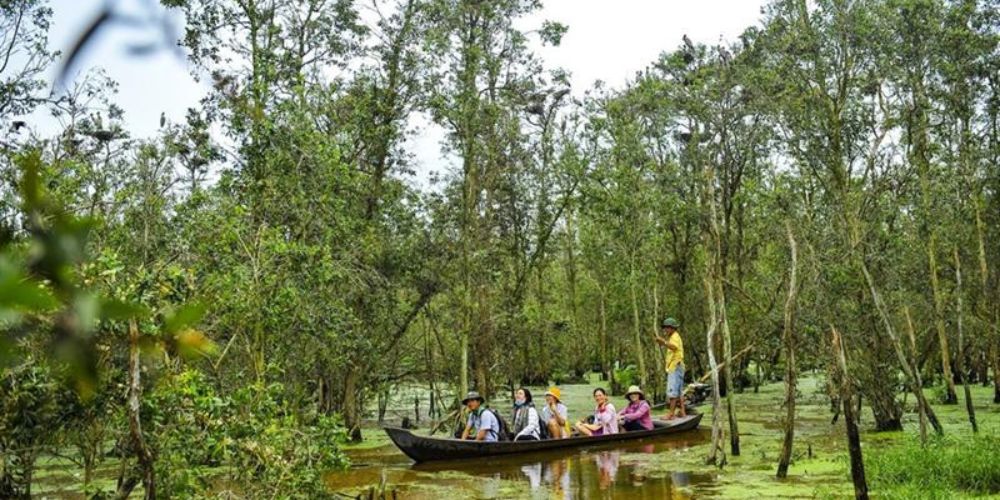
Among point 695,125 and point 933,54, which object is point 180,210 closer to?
point 695,125

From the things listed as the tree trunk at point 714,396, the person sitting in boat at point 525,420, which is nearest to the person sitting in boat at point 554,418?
the person sitting in boat at point 525,420

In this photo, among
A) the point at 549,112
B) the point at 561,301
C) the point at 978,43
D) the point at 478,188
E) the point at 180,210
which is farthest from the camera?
the point at 561,301

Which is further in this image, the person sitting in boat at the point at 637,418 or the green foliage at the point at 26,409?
the person sitting in boat at the point at 637,418

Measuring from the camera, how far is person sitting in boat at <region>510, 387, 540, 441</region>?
41.6ft

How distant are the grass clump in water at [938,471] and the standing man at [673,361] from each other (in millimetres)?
4701

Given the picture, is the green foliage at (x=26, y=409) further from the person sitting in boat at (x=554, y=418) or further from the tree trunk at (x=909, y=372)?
the tree trunk at (x=909, y=372)

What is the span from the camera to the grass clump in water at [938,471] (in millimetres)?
7535

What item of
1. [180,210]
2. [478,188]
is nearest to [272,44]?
[180,210]

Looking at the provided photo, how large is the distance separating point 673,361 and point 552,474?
3.97 meters

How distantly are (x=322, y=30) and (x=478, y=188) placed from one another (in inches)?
179

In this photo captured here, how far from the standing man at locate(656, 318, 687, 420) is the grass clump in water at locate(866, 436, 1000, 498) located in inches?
185

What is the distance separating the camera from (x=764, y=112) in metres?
15.7

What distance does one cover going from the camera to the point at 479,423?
1270 centimetres

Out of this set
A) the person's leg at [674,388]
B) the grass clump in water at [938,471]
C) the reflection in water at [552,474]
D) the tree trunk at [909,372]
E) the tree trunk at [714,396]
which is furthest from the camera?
the person's leg at [674,388]
